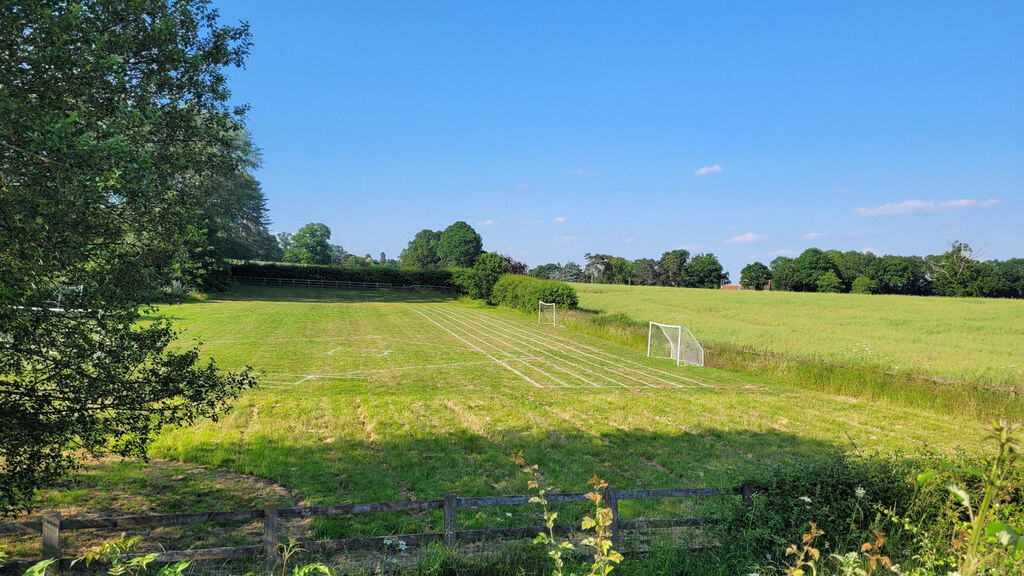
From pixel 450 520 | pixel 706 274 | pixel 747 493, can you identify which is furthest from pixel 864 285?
pixel 450 520

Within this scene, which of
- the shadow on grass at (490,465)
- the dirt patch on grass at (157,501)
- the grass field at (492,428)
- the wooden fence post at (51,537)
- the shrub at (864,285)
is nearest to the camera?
the wooden fence post at (51,537)

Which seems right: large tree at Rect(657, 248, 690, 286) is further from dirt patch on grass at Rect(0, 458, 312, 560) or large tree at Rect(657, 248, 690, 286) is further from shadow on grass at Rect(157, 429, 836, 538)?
dirt patch on grass at Rect(0, 458, 312, 560)

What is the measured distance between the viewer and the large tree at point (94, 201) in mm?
4504

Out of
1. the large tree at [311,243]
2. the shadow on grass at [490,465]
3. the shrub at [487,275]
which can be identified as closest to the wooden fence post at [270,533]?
the shadow on grass at [490,465]

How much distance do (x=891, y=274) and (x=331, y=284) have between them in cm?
9399

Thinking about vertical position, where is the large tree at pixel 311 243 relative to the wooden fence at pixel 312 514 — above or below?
above

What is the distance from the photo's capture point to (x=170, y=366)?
6473 mm

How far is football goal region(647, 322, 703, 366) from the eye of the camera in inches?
825

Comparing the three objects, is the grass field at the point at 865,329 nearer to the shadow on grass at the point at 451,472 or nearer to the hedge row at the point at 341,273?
the shadow on grass at the point at 451,472

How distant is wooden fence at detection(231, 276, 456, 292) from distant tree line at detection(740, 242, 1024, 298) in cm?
7073

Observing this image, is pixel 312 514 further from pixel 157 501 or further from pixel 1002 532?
pixel 1002 532

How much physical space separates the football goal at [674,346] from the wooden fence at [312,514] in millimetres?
15746

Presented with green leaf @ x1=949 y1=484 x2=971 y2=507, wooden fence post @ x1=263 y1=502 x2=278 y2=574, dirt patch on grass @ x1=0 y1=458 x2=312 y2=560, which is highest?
green leaf @ x1=949 y1=484 x2=971 y2=507

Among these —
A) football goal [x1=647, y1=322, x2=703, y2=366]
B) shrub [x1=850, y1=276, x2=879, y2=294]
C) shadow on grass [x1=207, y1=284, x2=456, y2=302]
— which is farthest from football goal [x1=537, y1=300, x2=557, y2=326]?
shrub [x1=850, y1=276, x2=879, y2=294]
